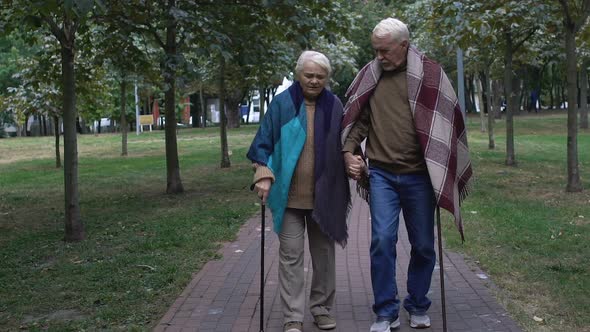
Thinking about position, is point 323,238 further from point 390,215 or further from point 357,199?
point 357,199

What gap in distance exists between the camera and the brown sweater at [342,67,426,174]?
4445 mm

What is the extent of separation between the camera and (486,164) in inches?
677

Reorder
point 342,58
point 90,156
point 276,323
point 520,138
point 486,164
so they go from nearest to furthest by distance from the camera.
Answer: point 276,323, point 486,164, point 90,156, point 520,138, point 342,58

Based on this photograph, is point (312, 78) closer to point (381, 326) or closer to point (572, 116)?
point (381, 326)

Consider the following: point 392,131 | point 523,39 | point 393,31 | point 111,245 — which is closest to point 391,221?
point 392,131

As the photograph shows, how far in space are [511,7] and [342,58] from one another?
21644 millimetres

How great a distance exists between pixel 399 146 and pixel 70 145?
4.94 metres

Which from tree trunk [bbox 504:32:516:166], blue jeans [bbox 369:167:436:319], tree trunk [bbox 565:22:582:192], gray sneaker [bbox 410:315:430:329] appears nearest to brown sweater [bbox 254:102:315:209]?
blue jeans [bbox 369:167:436:319]

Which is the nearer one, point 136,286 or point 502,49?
point 136,286

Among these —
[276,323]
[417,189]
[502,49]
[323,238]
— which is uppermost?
[502,49]

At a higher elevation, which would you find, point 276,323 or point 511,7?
point 511,7

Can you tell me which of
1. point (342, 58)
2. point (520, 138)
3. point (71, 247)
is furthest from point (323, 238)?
point (342, 58)

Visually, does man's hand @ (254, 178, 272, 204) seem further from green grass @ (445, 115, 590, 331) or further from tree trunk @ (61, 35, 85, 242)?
tree trunk @ (61, 35, 85, 242)

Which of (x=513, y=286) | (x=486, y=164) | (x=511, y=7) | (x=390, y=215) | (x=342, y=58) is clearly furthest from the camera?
(x=342, y=58)
